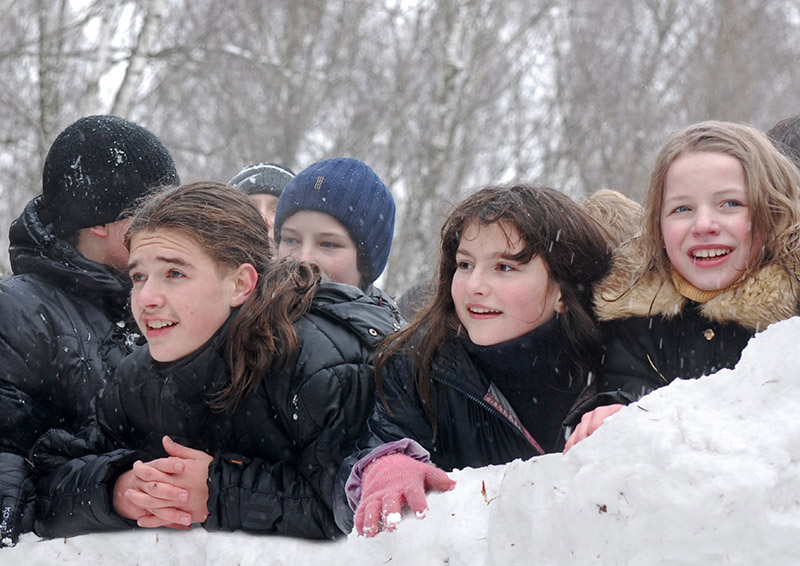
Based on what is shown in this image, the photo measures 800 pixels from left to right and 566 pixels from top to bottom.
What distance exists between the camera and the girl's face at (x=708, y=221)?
249 centimetres

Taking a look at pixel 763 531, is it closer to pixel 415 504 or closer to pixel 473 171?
pixel 415 504

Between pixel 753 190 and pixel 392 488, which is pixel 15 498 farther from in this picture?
pixel 753 190

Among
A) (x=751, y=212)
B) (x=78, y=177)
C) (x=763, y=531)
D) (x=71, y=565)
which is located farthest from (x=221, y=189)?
(x=763, y=531)

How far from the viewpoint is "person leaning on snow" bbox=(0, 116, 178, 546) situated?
9.80 ft

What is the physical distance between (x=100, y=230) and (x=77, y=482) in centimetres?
107

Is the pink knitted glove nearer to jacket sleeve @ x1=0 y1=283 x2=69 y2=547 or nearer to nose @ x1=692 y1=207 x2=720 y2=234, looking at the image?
nose @ x1=692 y1=207 x2=720 y2=234

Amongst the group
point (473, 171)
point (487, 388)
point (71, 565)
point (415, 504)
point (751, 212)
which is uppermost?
point (473, 171)

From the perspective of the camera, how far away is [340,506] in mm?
2467

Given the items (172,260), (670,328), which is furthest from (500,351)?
(172,260)

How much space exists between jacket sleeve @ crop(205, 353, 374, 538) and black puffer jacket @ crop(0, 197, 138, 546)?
2.61 ft

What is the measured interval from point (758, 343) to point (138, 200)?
2.42 meters

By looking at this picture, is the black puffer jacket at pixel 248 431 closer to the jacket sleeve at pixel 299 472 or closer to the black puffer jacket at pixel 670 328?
the jacket sleeve at pixel 299 472

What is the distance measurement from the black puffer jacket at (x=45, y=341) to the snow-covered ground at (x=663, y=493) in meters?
1.51

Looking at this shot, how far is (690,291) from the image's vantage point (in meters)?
2.56
